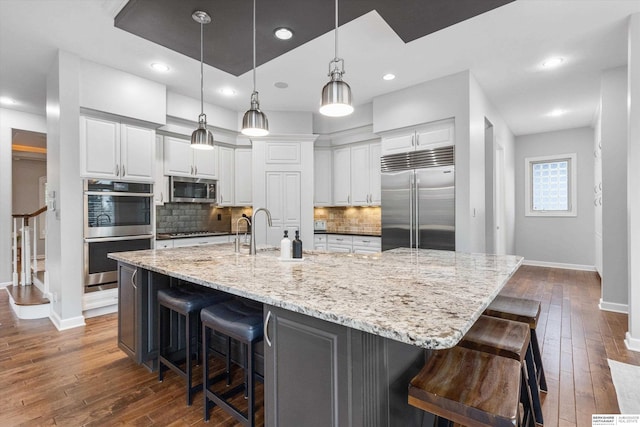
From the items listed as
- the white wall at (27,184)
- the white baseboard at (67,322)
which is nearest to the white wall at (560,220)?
the white baseboard at (67,322)

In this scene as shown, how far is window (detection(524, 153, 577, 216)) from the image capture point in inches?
258

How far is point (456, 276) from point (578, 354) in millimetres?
2045

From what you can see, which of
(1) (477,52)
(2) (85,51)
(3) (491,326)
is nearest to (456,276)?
(3) (491,326)

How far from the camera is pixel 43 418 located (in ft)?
6.25

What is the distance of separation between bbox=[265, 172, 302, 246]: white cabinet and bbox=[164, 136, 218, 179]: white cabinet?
884 millimetres

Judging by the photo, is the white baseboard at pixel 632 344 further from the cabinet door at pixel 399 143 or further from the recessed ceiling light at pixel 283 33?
the recessed ceiling light at pixel 283 33

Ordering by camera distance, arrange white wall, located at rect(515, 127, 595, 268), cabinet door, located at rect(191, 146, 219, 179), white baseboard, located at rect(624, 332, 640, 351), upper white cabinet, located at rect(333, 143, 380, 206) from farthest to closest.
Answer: white wall, located at rect(515, 127, 595, 268), upper white cabinet, located at rect(333, 143, 380, 206), cabinet door, located at rect(191, 146, 219, 179), white baseboard, located at rect(624, 332, 640, 351)

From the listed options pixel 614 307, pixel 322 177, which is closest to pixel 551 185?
pixel 614 307

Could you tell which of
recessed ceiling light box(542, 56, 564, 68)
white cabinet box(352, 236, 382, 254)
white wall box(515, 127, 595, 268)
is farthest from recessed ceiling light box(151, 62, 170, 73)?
white wall box(515, 127, 595, 268)

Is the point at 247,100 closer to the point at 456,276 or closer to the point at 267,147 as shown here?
the point at 267,147

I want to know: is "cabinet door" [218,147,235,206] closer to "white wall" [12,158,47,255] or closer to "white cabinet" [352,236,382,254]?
"white cabinet" [352,236,382,254]

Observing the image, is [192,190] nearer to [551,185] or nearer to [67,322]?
[67,322]

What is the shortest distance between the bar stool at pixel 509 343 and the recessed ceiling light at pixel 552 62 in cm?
327

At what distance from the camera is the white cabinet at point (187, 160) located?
4.48 m
